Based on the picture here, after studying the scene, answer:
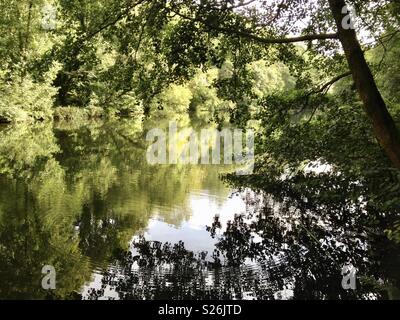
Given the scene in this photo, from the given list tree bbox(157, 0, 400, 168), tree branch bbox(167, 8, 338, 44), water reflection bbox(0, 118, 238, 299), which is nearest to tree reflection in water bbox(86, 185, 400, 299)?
water reflection bbox(0, 118, 238, 299)

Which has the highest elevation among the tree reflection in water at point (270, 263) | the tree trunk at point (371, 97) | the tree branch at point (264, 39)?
the tree branch at point (264, 39)

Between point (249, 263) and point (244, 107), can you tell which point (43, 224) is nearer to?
point (249, 263)

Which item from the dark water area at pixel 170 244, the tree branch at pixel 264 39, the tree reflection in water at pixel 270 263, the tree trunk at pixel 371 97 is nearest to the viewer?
the tree trunk at pixel 371 97

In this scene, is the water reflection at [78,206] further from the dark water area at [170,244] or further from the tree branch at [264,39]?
the tree branch at [264,39]

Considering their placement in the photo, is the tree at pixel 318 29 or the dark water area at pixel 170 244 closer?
the tree at pixel 318 29

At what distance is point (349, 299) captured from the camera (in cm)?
776

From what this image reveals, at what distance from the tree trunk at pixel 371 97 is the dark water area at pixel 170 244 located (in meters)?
3.82

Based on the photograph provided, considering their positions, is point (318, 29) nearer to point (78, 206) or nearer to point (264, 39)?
point (264, 39)

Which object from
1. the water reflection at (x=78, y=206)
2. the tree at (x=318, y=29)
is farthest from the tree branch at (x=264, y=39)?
the water reflection at (x=78, y=206)

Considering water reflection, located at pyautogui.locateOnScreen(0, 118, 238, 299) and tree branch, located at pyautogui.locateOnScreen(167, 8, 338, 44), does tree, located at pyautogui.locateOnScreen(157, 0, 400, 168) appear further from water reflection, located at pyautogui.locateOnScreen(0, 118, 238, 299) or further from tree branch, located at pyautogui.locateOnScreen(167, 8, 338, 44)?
water reflection, located at pyautogui.locateOnScreen(0, 118, 238, 299)

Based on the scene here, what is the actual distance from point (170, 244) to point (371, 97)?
685 cm

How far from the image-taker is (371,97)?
5168 mm

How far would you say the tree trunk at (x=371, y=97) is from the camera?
5160 millimetres

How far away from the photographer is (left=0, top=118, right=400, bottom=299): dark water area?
323 inches
